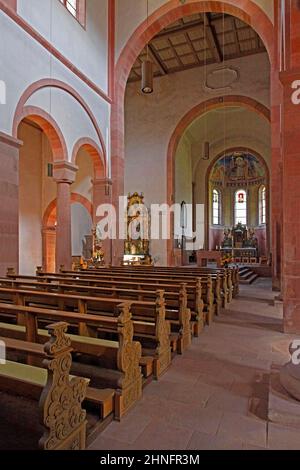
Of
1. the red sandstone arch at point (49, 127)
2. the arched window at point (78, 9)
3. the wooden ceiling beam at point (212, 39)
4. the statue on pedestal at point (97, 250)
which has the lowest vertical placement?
the statue on pedestal at point (97, 250)

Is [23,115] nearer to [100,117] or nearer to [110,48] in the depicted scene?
[100,117]

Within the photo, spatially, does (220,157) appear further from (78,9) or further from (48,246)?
(78,9)

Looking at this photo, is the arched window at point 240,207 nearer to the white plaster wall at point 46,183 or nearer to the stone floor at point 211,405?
the white plaster wall at point 46,183

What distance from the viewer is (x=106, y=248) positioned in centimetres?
1151

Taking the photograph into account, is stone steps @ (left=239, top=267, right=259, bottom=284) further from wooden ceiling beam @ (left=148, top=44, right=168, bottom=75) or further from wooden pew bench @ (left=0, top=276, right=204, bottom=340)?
wooden ceiling beam @ (left=148, top=44, right=168, bottom=75)

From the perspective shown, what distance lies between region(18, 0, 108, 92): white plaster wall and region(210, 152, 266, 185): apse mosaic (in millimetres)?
14136

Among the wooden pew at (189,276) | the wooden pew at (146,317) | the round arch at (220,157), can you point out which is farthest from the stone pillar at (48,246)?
the wooden pew at (146,317)

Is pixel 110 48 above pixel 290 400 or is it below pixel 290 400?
above

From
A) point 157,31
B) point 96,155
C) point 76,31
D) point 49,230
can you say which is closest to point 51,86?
point 76,31

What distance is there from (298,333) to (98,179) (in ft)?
27.0

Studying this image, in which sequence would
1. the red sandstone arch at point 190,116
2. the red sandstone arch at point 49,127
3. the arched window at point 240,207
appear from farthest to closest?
1. the arched window at point 240,207
2. the red sandstone arch at point 190,116
3. the red sandstone arch at point 49,127

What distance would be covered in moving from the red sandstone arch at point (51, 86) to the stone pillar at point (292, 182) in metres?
5.52

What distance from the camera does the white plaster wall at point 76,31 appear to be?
8312 mm
